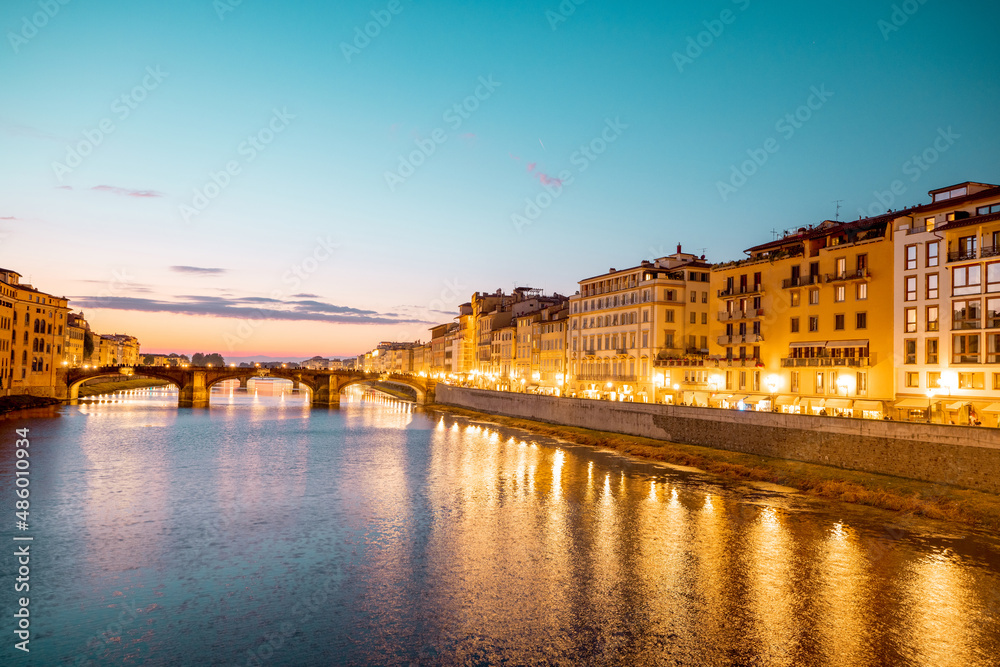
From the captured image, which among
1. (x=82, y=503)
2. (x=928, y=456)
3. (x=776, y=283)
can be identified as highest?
(x=776, y=283)

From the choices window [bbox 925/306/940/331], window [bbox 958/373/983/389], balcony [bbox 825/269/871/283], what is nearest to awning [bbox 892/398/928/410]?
window [bbox 958/373/983/389]

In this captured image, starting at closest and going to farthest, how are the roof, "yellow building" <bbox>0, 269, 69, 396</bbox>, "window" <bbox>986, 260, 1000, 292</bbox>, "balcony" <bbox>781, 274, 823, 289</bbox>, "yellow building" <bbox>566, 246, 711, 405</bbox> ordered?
"window" <bbox>986, 260, 1000, 292</bbox> < the roof < "balcony" <bbox>781, 274, 823, 289</bbox> < "yellow building" <bbox>566, 246, 711, 405</bbox> < "yellow building" <bbox>0, 269, 69, 396</bbox>

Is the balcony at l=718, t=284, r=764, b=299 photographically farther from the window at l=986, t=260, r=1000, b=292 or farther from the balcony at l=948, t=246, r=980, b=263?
the window at l=986, t=260, r=1000, b=292

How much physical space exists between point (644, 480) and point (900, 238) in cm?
2522

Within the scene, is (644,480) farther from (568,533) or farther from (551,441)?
(551,441)

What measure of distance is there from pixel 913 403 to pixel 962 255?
986 centimetres

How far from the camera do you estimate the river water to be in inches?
701

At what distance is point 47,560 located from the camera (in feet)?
80.0

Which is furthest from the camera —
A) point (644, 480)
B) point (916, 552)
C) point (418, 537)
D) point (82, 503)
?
point (644, 480)

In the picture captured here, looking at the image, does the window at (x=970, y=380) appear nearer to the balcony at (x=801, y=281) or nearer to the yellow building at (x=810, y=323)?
the yellow building at (x=810, y=323)

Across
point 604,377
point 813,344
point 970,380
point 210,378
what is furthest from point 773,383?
point 210,378

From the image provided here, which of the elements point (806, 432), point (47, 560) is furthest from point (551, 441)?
point (47, 560)

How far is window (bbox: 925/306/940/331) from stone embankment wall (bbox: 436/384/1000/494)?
34.8 feet

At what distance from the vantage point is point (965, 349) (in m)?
42.9
